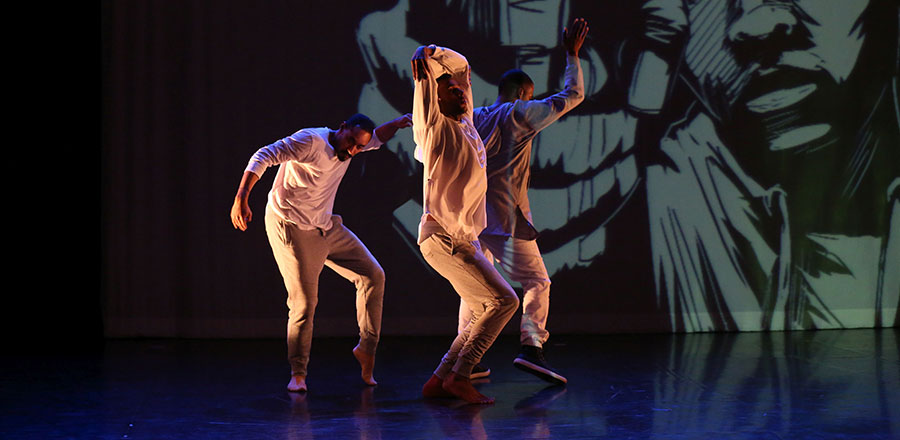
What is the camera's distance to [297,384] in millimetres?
3748

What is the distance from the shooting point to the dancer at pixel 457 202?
3193 mm

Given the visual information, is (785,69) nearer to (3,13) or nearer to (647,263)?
(647,263)

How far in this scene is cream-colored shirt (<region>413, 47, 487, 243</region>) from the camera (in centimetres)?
319

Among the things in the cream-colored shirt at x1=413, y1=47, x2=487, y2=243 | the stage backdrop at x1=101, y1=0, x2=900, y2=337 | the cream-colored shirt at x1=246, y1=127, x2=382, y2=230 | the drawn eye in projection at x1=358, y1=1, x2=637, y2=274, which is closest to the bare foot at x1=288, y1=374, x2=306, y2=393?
the cream-colored shirt at x1=246, y1=127, x2=382, y2=230

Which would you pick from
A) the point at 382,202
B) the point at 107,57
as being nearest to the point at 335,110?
the point at 382,202

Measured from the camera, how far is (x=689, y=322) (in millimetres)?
6145

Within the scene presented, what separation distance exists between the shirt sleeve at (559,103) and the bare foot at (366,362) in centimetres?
128

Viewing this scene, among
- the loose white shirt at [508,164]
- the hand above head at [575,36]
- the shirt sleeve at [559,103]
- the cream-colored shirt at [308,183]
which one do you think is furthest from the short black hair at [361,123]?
the hand above head at [575,36]

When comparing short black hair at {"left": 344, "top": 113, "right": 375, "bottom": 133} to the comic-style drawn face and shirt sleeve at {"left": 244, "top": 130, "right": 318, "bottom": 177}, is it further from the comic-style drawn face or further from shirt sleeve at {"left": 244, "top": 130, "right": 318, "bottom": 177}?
the comic-style drawn face

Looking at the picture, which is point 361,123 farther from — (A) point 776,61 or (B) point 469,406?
(A) point 776,61

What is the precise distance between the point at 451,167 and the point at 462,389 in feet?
2.89

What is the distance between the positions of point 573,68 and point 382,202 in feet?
8.14

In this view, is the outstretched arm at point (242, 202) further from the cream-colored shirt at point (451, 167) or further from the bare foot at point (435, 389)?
the bare foot at point (435, 389)

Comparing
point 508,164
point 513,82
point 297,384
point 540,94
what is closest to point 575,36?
point 513,82
